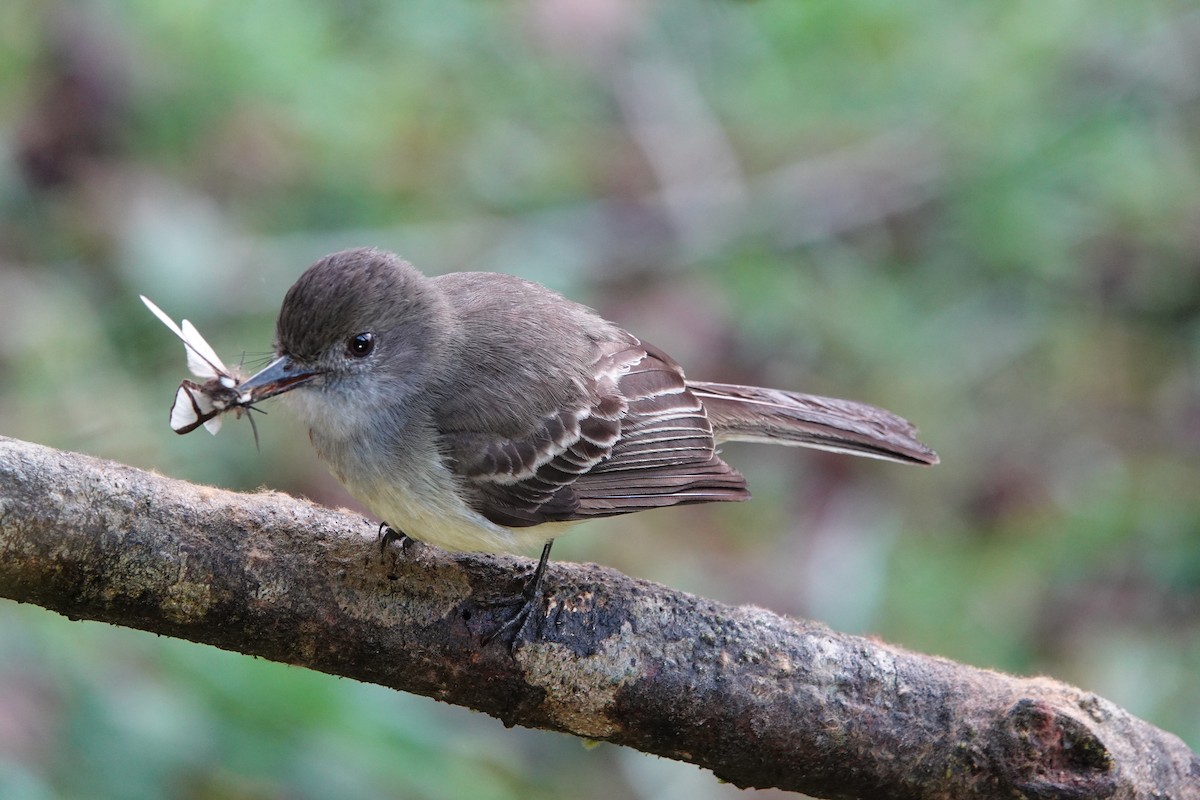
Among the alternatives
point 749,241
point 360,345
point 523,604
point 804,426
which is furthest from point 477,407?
point 749,241

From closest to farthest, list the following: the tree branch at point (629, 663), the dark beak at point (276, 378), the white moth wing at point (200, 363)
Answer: the tree branch at point (629, 663) < the white moth wing at point (200, 363) < the dark beak at point (276, 378)

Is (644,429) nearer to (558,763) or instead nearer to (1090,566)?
(558,763)

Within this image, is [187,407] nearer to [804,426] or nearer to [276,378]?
[276,378]

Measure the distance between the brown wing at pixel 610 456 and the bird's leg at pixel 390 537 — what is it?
11.1 inches

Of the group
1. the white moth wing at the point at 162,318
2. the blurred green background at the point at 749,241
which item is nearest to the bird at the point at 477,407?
the white moth wing at the point at 162,318

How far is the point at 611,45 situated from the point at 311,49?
9.04 feet

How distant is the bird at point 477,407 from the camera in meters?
3.62

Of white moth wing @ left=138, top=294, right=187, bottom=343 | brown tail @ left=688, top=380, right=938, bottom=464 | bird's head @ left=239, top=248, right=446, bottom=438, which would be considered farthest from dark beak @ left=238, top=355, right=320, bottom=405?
brown tail @ left=688, top=380, right=938, bottom=464

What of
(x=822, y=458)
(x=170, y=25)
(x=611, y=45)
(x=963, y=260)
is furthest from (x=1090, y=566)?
(x=170, y=25)

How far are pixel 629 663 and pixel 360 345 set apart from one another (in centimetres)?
134

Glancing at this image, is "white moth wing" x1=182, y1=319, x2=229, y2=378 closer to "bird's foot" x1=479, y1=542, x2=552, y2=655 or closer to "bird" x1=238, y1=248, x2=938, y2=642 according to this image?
"bird" x1=238, y1=248, x2=938, y2=642

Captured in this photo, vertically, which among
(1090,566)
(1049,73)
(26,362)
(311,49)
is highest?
(1049,73)

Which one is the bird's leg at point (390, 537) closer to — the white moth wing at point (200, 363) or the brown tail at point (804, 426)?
the white moth wing at point (200, 363)

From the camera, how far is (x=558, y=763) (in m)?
5.92
